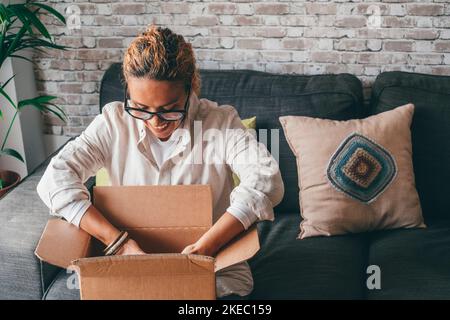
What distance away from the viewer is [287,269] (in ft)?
5.63

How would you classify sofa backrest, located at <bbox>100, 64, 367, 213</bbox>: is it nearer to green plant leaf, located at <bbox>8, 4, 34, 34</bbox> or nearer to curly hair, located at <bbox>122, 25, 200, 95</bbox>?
green plant leaf, located at <bbox>8, 4, 34, 34</bbox>

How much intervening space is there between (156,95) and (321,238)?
2.69 feet

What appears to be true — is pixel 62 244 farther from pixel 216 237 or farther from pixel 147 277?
pixel 216 237

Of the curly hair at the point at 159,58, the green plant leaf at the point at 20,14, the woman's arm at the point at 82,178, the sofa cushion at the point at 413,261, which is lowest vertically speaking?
the sofa cushion at the point at 413,261

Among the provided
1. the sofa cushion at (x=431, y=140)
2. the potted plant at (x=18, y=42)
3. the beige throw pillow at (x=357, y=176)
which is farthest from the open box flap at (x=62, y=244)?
the sofa cushion at (x=431, y=140)

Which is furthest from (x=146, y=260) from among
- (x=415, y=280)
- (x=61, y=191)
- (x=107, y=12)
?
(x=107, y=12)

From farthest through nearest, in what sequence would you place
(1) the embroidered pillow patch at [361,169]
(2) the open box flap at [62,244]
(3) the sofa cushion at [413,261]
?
1. (1) the embroidered pillow patch at [361,169]
2. (3) the sofa cushion at [413,261]
3. (2) the open box flap at [62,244]

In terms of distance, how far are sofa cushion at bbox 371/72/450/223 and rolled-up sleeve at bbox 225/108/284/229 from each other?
76 cm

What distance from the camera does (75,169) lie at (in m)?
1.50

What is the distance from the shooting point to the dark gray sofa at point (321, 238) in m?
1.61

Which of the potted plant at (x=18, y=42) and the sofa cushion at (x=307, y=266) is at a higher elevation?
the potted plant at (x=18, y=42)

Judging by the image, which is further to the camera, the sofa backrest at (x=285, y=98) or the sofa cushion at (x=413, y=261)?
the sofa backrest at (x=285, y=98)

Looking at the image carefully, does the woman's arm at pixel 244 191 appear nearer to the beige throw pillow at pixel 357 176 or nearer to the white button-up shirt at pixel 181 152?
the white button-up shirt at pixel 181 152

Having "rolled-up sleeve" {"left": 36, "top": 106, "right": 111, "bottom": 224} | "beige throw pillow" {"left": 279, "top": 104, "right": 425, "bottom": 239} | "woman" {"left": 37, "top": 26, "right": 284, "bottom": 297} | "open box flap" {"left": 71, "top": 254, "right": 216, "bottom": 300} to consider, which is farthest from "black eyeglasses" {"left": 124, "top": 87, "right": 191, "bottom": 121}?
"beige throw pillow" {"left": 279, "top": 104, "right": 425, "bottom": 239}
